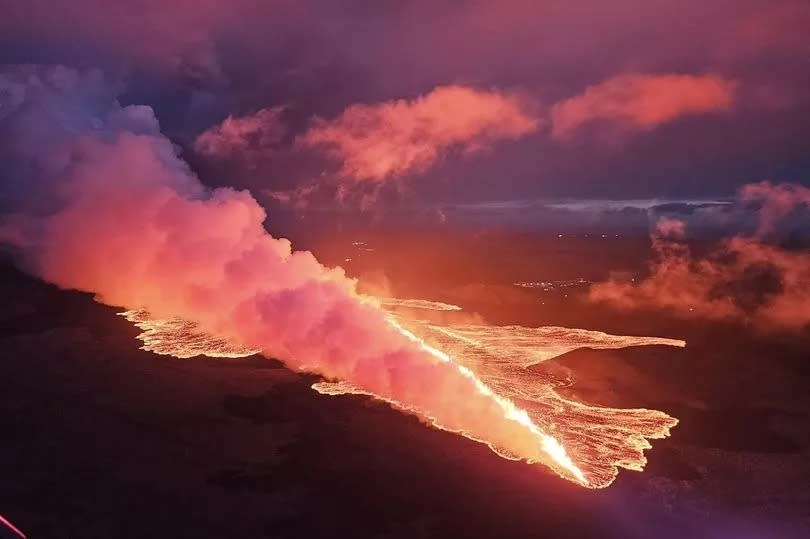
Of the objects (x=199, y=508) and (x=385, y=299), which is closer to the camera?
(x=199, y=508)

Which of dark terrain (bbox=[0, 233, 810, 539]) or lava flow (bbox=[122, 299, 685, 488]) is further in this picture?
lava flow (bbox=[122, 299, 685, 488])

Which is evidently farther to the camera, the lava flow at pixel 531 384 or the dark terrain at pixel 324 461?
the lava flow at pixel 531 384

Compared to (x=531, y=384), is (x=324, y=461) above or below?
below

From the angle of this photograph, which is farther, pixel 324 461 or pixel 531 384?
pixel 531 384

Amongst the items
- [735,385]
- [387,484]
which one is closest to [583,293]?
[735,385]

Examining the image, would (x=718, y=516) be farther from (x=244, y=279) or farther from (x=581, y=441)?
(x=244, y=279)
